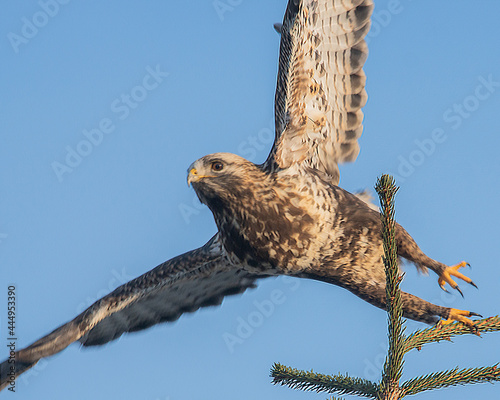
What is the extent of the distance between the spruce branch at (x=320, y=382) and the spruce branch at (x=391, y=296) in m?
0.40

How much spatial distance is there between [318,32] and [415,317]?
3450 millimetres

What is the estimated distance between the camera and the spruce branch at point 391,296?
4.38 metres

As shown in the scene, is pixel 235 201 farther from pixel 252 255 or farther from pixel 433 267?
pixel 433 267

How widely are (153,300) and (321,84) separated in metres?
3.69

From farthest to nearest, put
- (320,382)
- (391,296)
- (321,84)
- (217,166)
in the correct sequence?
(321,84), (217,166), (320,382), (391,296)

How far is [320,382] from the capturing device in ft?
17.3

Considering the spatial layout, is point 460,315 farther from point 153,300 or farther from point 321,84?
point 153,300

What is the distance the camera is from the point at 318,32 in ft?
25.1

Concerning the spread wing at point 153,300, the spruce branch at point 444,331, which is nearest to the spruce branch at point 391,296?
the spruce branch at point 444,331

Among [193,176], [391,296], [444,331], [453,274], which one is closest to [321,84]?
[193,176]

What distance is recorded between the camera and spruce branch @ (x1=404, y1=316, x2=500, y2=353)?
4.70 metres

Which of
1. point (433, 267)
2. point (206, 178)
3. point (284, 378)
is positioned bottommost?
point (284, 378)

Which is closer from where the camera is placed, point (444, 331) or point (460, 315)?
point (444, 331)

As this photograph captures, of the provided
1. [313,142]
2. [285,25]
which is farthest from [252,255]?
[285,25]
